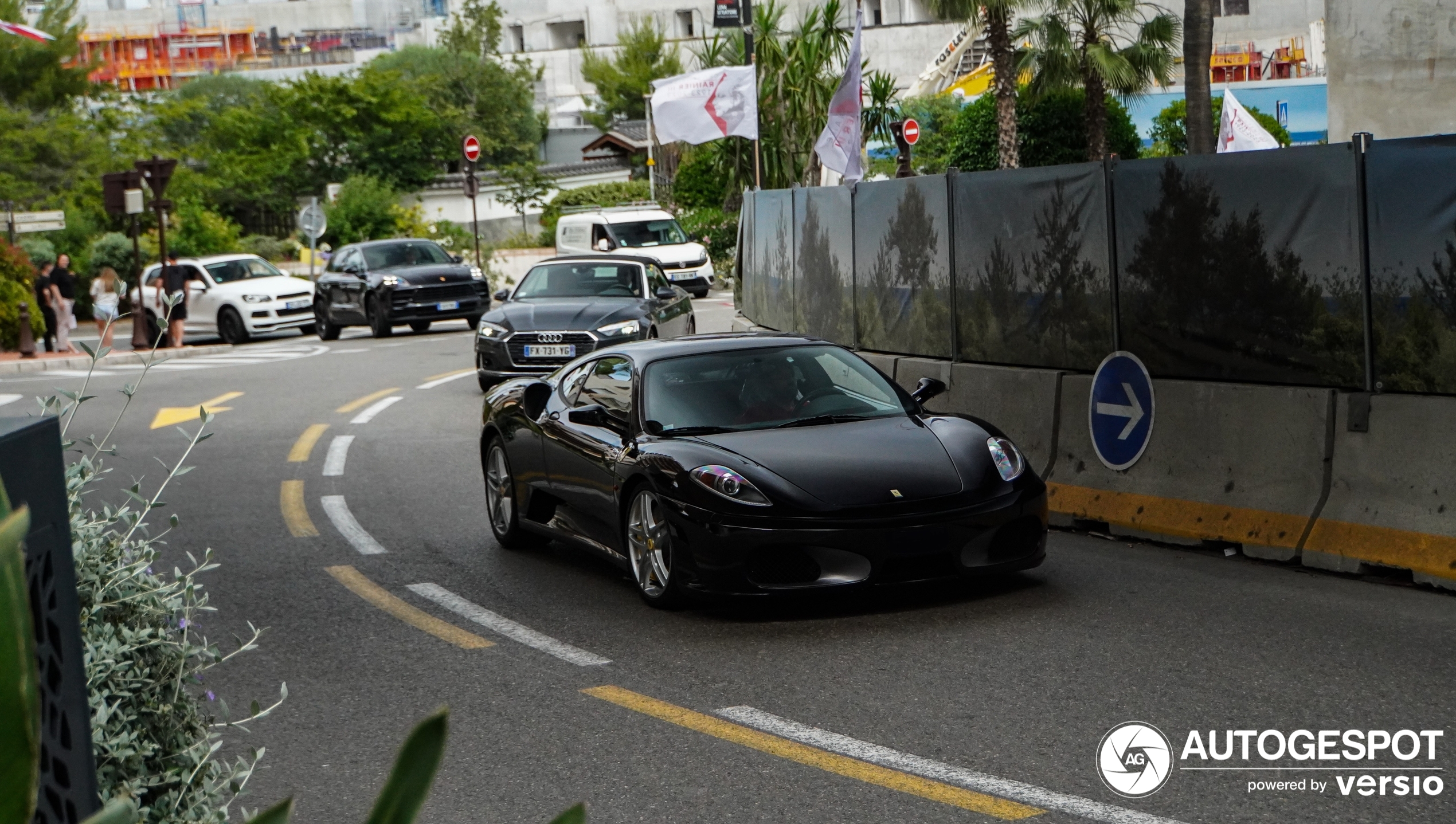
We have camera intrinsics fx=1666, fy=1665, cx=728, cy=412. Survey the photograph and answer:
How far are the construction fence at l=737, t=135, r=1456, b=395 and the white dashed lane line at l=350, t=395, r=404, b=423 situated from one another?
6.20 metres

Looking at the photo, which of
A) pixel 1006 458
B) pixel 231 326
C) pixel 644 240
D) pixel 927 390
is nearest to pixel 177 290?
pixel 231 326

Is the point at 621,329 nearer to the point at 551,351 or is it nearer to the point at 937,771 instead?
the point at 551,351

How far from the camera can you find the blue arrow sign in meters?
9.55

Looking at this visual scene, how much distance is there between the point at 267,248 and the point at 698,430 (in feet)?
174

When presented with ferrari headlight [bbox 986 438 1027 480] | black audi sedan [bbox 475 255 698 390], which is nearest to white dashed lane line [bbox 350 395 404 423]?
black audi sedan [bbox 475 255 698 390]

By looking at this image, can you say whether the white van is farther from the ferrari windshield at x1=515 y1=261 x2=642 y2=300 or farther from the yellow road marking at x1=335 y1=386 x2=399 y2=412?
the ferrari windshield at x1=515 y1=261 x2=642 y2=300

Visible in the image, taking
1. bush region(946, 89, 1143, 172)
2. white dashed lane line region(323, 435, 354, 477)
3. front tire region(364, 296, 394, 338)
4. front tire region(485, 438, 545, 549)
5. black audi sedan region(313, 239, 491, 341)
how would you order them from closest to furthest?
1. front tire region(485, 438, 545, 549)
2. white dashed lane line region(323, 435, 354, 477)
3. black audi sedan region(313, 239, 491, 341)
4. front tire region(364, 296, 394, 338)
5. bush region(946, 89, 1143, 172)

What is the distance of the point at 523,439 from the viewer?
9680mm

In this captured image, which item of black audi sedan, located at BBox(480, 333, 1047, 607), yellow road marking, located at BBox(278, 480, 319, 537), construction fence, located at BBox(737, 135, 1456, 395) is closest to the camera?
black audi sedan, located at BBox(480, 333, 1047, 607)

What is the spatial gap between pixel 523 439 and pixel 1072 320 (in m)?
3.59

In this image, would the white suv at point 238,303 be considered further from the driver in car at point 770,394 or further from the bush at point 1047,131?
the driver in car at point 770,394

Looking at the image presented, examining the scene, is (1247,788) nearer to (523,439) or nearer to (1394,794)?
(1394,794)

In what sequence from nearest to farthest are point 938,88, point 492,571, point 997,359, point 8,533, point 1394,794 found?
point 8,533, point 1394,794, point 492,571, point 997,359, point 938,88

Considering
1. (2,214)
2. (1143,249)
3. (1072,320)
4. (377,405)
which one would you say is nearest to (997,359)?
(1072,320)
